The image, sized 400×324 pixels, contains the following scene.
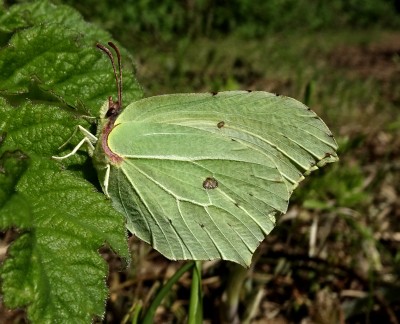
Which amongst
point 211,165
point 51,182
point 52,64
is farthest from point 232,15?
point 51,182

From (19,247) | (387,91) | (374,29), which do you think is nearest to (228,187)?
(19,247)

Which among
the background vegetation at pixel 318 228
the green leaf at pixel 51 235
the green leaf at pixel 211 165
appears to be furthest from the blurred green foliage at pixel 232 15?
the green leaf at pixel 51 235

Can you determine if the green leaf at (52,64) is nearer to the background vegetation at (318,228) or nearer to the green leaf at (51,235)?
the green leaf at (51,235)

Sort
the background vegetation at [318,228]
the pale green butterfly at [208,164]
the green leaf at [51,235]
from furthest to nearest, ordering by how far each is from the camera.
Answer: the background vegetation at [318,228]
the pale green butterfly at [208,164]
the green leaf at [51,235]

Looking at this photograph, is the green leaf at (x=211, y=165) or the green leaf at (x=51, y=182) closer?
the green leaf at (x=51, y=182)

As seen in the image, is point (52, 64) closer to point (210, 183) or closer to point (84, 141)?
point (84, 141)

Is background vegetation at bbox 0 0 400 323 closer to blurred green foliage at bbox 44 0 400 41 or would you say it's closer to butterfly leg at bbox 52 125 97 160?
butterfly leg at bbox 52 125 97 160

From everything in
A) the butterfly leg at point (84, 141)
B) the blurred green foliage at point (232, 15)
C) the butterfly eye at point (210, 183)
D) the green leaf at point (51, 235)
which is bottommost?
the green leaf at point (51, 235)
